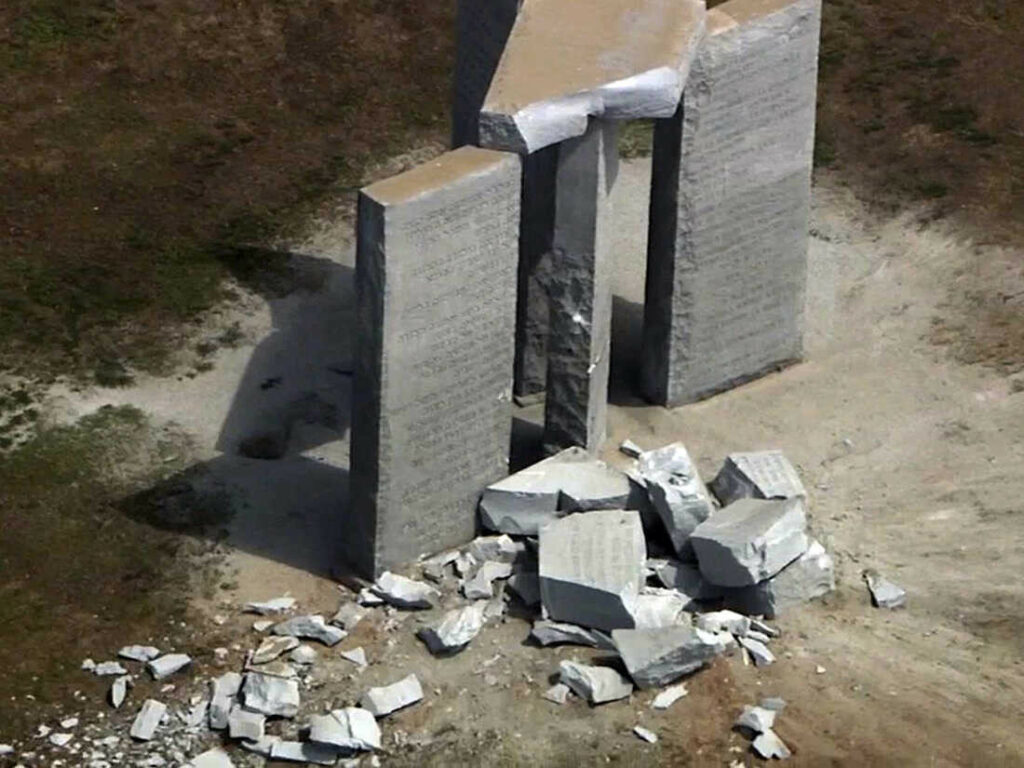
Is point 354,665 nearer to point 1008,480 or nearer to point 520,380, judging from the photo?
point 520,380

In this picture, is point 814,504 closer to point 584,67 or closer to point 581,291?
point 581,291

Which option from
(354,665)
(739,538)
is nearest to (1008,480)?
(739,538)

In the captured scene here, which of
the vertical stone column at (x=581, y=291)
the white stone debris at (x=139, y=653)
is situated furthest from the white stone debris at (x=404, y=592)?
the vertical stone column at (x=581, y=291)

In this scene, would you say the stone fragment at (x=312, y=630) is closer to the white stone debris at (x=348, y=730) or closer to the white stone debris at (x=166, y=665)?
the white stone debris at (x=166, y=665)

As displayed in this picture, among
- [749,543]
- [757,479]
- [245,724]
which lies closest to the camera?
[245,724]

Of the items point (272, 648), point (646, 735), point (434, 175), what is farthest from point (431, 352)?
point (646, 735)

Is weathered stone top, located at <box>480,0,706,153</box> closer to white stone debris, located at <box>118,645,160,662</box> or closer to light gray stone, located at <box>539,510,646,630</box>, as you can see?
light gray stone, located at <box>539,510,646,630</box>
